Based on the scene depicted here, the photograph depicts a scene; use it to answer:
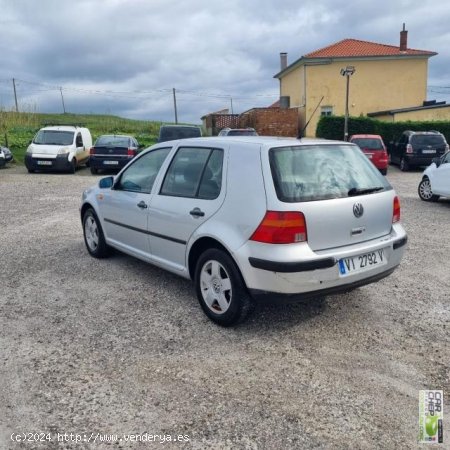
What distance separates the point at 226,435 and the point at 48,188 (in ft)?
43.0

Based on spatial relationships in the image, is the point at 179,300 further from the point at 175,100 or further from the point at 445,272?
the point at 175,100

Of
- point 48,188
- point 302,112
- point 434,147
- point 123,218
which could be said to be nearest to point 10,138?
point 48,188

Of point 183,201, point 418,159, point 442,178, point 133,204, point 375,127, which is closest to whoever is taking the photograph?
point 183,201

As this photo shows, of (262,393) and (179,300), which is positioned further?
(179,300)

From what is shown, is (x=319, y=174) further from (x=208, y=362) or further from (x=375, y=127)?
(x=375, y=127)

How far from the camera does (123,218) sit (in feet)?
17.2

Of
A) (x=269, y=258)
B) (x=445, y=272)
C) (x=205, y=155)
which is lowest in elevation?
(x=445, y=272)

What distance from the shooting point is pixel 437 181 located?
10.7 meters

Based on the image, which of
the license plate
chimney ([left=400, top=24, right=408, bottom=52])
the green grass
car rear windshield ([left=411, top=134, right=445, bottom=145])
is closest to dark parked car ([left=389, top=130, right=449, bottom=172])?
car rear windshield ([left=411, top=134, right=445, bottom=145])

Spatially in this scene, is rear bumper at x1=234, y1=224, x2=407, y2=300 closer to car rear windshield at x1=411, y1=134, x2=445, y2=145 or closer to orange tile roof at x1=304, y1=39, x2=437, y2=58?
car rear windshield at x1=411, y1=134, x2=445, y2=145

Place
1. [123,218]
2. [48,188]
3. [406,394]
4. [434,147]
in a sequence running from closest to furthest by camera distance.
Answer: [406,394] < [123,218] < [48,188] < [434,147]

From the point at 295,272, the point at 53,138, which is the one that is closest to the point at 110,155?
the point at 53,138

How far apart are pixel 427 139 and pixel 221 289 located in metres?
16.9

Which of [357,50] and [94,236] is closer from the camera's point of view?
[94,236]
